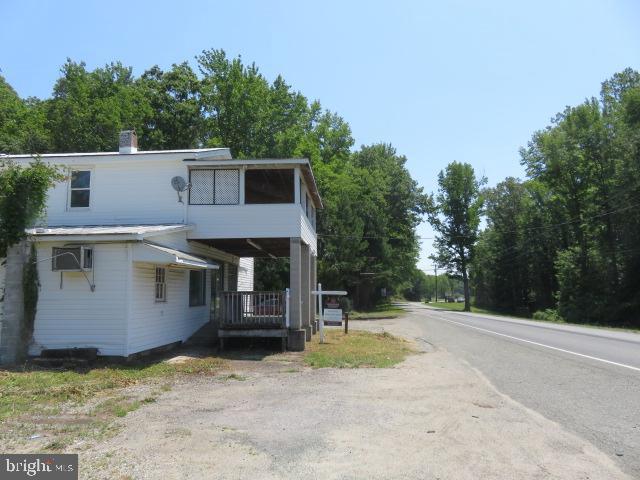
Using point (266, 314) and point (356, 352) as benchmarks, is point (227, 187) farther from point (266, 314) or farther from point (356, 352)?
point (356, 352)

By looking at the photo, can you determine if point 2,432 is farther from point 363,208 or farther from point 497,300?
point 497,300

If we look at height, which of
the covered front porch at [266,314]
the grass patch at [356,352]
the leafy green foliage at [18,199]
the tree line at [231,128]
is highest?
the tree line at [231,128]

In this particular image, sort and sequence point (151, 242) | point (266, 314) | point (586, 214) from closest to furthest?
point (151, 242), point (266, 314), point (586, 214)

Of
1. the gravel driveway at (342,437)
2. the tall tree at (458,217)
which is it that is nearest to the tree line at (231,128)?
the tall tree at (458,217)

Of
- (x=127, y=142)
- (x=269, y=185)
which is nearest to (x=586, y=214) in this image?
(x=269, y=185)

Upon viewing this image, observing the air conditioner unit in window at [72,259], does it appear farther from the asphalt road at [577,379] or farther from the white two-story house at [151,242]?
the asphalt road at [577,379]

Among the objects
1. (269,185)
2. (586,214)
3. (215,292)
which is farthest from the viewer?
(586,214)

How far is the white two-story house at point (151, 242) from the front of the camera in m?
12.1

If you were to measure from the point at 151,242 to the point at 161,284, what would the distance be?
1.91 m

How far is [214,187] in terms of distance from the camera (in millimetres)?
15586

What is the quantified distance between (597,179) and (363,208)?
20179 mm

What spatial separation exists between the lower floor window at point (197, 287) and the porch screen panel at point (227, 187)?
2.96m

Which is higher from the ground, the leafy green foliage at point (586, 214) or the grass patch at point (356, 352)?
the leafy green foliage at point (586, 214)

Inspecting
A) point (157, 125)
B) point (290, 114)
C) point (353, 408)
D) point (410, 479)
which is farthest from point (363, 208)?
point (410, 479)
